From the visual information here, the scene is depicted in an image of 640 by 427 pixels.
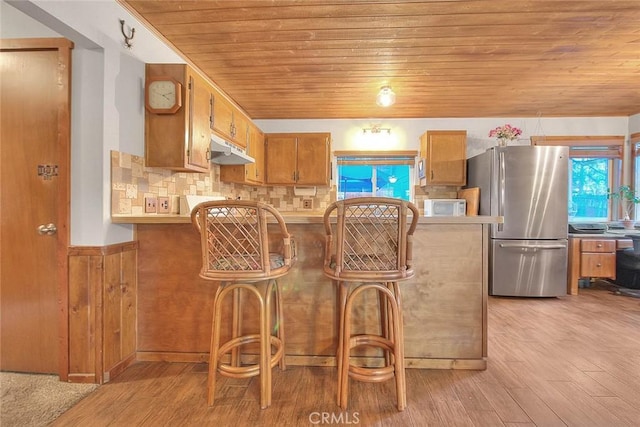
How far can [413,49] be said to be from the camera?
2348mm

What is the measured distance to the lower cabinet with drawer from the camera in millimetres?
3387

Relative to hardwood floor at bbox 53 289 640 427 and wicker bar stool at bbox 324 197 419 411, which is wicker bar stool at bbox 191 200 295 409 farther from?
wicker bar stool at bbox 324 197 419 411

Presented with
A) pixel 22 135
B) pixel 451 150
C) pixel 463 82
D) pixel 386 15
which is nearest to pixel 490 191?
pixel 451 150

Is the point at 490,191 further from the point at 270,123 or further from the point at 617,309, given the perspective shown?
the point at 270,123

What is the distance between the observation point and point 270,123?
4.33m

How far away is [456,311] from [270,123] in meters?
3.57

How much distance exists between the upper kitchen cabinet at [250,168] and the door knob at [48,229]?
175 centimetres

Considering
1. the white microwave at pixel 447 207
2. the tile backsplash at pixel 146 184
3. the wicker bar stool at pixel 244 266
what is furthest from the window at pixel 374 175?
the wicker bar stool at pixel 244 266

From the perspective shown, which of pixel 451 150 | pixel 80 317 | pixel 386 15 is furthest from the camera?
pixel 451 150

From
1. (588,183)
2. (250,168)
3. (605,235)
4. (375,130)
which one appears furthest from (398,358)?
(588,183)

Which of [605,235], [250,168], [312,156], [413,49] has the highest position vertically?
[413,49]

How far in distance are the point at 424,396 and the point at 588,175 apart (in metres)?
4.32

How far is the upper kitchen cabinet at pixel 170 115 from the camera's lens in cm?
197

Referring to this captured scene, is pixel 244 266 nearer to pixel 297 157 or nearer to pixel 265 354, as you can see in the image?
pixel 265 354
